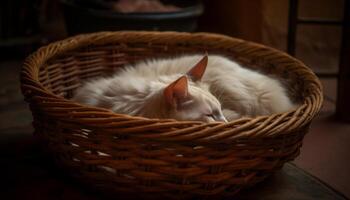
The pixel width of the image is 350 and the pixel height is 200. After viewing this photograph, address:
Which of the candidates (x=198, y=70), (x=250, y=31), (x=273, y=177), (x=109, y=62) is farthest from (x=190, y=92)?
(x=250, y=31)

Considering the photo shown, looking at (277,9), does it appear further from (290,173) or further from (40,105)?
(40,105)

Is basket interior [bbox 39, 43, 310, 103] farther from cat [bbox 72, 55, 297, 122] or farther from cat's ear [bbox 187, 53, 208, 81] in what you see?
cat's ear [bbox 187, 53, 208, 81]

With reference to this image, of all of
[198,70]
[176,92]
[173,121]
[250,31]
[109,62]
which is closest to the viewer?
[173,121]

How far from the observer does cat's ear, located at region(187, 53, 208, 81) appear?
54.0 inches

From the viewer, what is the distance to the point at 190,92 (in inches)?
48.0

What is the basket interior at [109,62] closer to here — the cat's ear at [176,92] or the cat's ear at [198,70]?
the cat's ear at [198,70]

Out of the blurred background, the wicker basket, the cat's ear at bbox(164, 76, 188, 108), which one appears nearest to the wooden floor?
the blurred background

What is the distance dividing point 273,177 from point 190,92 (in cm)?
47

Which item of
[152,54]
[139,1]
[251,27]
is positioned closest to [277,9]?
[251,27]

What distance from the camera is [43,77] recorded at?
5.17 ft

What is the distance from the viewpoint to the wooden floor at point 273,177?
1.38 m

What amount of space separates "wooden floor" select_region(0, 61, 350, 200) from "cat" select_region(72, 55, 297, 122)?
0.78ft

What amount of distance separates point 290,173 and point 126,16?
1.13 meters

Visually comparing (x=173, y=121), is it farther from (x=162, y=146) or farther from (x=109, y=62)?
(x=109, y=62)
